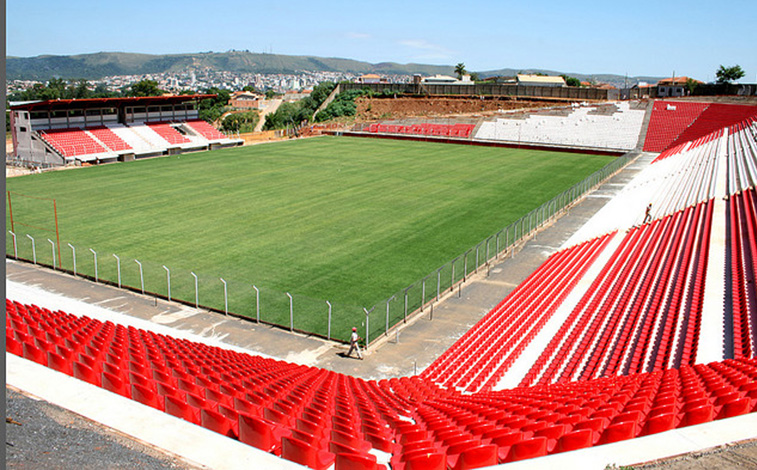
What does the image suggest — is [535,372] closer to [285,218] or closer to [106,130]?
[285,218]

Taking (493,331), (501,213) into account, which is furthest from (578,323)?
(501,213)

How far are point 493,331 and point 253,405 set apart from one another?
9.54 meters

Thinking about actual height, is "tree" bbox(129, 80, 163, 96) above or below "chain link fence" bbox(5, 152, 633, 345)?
above

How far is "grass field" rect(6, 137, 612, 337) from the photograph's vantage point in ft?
70.6

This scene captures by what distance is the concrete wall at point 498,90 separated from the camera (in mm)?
91125

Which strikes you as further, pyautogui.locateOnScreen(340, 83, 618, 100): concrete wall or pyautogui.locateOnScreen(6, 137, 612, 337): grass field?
pyautogui.locateOnScreen(340, 83, 618, 100): concrete wall

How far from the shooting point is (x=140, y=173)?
4569cm

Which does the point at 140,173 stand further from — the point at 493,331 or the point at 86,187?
the point at 493,331

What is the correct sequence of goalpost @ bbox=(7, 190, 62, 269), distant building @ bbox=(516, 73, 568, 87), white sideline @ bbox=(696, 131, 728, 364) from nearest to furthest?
white sideline @ bbox=(696, 131, 728, 364), goalpost @ bbox=(7, 190, 62, 269), distant building @ bbox=(516, 73, 568, 87)

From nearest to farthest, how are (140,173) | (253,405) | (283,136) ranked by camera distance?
(253,405) → (140,173) → (283,136)

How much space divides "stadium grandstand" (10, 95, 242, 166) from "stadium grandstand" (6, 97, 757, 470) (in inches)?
1359

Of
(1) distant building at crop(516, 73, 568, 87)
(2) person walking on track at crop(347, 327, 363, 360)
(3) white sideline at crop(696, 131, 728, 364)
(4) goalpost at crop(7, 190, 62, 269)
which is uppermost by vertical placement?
(1) distant building at crop(516, 73, 568, 87)

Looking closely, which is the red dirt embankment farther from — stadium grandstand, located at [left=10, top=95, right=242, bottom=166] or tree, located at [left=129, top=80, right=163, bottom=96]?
tree, located at [left=129, top=80, right=163, bottom=96]

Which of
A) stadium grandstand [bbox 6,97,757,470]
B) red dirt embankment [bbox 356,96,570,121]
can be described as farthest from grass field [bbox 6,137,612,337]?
red dirt embankment [bbox 356,96,570,121]
